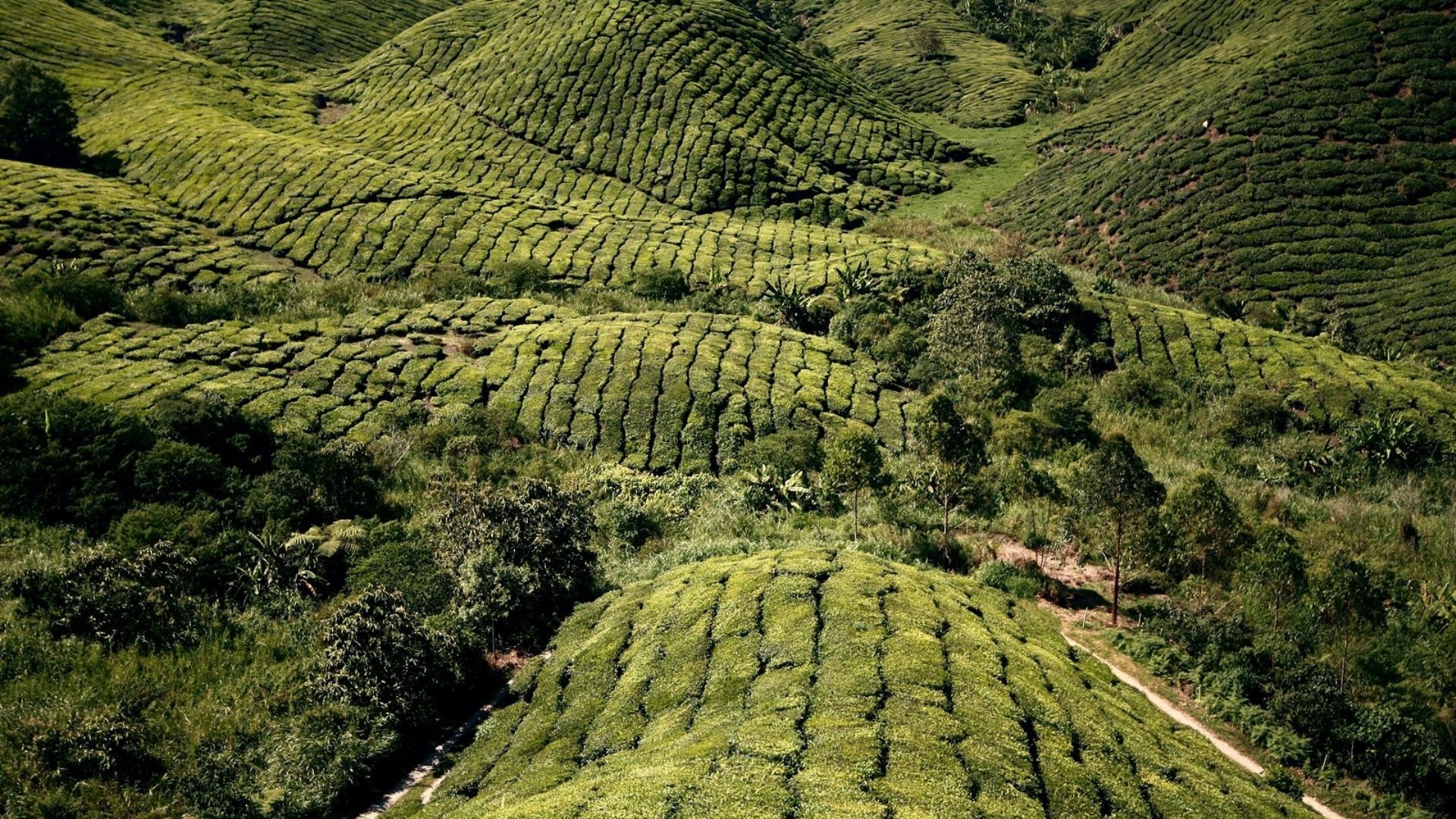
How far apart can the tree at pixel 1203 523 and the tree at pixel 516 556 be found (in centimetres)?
2424

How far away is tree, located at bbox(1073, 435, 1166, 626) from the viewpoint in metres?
31.0

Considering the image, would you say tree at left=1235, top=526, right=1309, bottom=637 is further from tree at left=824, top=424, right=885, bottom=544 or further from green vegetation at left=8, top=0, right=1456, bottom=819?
tree at left=824, top=424, right=885, bottom=544

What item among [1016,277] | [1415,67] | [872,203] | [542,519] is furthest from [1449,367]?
[542,519]

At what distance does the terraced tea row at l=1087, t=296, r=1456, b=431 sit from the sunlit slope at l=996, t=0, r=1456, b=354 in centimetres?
1271

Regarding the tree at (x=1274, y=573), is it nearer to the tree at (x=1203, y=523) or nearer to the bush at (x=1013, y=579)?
the tree at (x=1203, y=523)

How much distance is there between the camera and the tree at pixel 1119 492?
30969mm

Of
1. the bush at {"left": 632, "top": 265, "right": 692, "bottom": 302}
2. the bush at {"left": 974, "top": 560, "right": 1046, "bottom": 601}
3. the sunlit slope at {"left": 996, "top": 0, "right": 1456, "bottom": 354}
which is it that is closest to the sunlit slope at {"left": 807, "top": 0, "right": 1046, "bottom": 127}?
the sunlit slope at {"left": 996, "top": 0, "right": 1456, "bottom": 354}

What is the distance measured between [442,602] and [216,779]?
986 cm

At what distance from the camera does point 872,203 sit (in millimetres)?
92312

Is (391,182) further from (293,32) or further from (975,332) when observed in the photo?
(293,32)

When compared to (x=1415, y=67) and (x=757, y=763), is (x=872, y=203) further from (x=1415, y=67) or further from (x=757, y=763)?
(x=757, y=763)

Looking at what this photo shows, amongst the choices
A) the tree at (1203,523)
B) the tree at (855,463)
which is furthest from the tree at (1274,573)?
the tree at (855,463)

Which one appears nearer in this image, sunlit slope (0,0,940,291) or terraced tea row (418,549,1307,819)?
terraced tea row (418,549,1307,819)

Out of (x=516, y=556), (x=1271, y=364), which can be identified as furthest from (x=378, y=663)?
(x=1271, y=364)
